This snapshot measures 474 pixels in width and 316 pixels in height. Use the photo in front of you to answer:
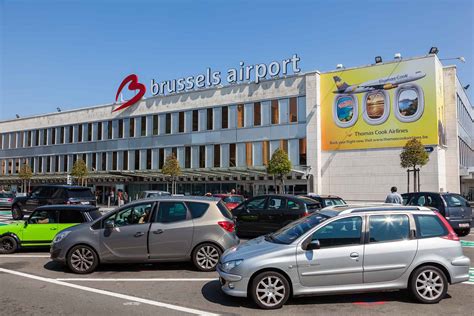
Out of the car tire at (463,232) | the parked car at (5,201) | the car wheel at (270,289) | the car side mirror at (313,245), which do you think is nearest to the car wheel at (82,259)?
the car wheel at (270,289)

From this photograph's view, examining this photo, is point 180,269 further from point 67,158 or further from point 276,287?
point 67,158

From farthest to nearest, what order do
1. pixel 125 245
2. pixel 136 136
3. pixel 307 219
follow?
pixel 136 136, pixel 125 245, pixel 307 219

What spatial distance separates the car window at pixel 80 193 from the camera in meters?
18.4

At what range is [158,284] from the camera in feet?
25.0

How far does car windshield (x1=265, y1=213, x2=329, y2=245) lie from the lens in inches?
254

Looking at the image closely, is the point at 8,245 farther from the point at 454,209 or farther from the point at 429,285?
the point at 454,209

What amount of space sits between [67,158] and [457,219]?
1804 inches

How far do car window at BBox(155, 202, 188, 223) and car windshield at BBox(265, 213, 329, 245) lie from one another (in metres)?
2.46

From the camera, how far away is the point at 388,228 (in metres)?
6.48

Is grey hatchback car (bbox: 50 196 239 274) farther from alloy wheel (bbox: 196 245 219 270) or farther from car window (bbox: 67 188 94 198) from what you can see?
car window (bbox: 67 188 94 198)

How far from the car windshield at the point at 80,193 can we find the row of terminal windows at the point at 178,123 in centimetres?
2025

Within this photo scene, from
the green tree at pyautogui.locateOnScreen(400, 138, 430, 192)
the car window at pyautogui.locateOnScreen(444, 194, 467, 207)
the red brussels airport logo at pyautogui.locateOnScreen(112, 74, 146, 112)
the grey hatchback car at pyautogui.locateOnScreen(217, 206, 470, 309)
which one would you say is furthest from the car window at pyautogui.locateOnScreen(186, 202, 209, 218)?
the red brussels airport logo at pyautogui.locateOnScreen(112, 74, 146, 112)

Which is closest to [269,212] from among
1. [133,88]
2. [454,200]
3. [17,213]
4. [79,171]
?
[454,200]

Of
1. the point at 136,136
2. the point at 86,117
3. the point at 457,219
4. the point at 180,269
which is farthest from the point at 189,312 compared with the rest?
the point at 86,117
